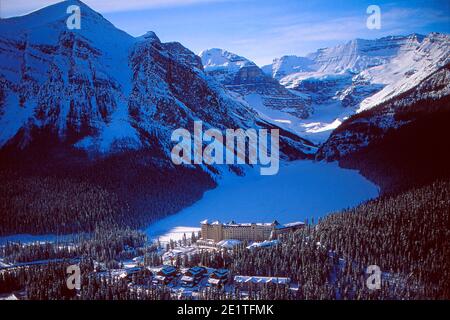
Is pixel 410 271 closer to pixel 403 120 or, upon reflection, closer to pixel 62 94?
pixel 403 120

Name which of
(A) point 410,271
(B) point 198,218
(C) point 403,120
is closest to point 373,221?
(A) point 410,271

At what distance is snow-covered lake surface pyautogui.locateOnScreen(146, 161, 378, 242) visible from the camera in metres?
110

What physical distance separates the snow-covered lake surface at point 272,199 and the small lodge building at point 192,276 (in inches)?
1215

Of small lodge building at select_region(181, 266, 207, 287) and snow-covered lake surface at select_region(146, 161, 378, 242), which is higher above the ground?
snow-covered lake surface at select_region(146, 161, 378, 242)

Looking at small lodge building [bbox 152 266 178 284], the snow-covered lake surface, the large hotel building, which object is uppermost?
the snow-covered lake surface

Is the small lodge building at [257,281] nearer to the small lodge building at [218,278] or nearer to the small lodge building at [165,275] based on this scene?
the small lodge building at [218,278]

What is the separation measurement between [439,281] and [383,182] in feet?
288

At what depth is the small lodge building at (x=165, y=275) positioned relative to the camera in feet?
216

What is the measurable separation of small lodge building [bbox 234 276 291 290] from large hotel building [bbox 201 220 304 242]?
24.7 m

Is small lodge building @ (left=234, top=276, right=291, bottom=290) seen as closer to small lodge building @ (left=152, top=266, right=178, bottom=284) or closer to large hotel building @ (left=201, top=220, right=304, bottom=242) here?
small lodge building @ (left=152, top=266, right=178, bottom=284)

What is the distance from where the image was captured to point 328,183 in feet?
514

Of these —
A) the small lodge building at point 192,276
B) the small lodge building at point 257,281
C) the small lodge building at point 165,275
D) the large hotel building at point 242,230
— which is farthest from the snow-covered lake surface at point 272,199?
the small lodge building at point 257,281

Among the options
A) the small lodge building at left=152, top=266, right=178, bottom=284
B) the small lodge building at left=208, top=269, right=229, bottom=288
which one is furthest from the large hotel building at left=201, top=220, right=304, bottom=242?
the small lodge building at left=152, top=266, right=178, bottom=284

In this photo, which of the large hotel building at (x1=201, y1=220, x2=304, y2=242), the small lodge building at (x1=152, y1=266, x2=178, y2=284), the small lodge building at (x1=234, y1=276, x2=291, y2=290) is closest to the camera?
the small lodge building at (x1=234, y1=276, x2=291, y2=290)
